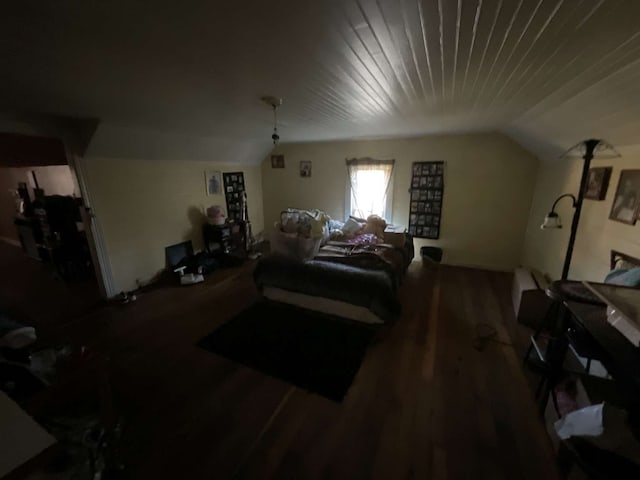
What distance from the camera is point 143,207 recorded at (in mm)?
3504

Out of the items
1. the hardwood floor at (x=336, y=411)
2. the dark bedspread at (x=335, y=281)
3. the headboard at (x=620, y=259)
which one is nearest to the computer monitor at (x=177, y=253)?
the hardwood floor at (x=336, y=411)

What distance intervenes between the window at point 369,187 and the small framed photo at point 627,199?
2.84m

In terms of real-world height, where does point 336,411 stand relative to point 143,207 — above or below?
below

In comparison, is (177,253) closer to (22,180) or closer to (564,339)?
(22,180)

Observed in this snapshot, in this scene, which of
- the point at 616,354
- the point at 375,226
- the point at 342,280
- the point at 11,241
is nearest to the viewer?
the point at 616,354

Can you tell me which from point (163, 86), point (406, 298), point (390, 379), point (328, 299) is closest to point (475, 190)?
point (406, 298)

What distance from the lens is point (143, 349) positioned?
90.9 inches

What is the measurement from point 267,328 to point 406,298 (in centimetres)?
184

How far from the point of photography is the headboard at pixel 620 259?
172 centimetres

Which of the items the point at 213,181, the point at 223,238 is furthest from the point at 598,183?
the point at 213,181

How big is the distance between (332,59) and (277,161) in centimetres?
416

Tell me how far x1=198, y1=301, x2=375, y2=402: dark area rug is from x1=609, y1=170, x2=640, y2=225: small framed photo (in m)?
2.19

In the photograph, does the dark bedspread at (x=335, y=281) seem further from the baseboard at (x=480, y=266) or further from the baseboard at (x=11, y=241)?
the baseboard at (x=11, y=241)

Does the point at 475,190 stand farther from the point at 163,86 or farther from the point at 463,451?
the point at 163,86
